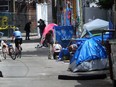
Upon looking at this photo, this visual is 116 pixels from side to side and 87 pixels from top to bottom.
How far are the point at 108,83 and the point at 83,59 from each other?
3.70m

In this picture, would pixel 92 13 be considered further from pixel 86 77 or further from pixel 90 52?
pixel 86 77

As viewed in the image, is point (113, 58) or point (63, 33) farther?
point (63, 33)

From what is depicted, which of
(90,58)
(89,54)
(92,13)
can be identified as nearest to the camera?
(90,58)

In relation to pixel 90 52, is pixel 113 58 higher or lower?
higher

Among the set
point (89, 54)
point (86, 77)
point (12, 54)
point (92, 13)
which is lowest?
Answer: point (12, 54)

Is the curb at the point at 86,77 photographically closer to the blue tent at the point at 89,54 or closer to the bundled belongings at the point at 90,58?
the bundled belongings at the point at 90,58

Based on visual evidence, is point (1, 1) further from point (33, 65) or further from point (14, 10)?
point (33, 65)

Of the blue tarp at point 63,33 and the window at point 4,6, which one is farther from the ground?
the window at point 4,6

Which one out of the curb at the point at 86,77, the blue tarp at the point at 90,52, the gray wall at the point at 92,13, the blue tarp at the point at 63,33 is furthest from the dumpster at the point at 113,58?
the gray wall at the point at 92,13

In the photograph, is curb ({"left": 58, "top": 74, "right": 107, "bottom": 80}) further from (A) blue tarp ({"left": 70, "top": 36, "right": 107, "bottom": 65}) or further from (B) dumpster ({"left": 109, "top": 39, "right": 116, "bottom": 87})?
(B) dumpster ({"left": 109, "top": 39, "right": 116, "bottom": 87})

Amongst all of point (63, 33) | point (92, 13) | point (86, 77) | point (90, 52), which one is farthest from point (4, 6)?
point (86, 77)

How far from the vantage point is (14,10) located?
53.1m

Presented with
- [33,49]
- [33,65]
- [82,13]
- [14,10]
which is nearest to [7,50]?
[33,65]

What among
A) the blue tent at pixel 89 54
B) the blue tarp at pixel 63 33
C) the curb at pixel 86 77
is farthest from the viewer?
the blue tarp at pixel 63 33
